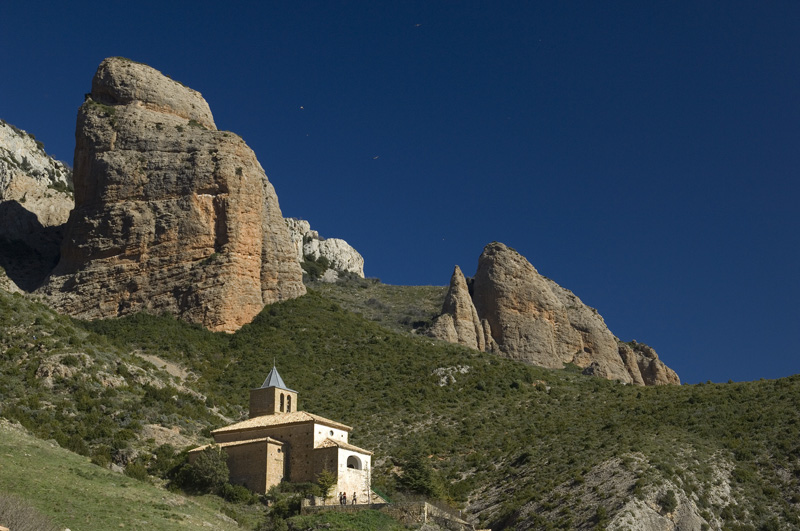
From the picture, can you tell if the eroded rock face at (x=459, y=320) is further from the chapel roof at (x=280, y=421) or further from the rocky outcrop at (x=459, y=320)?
the chapel roof at (x=280, y=421)

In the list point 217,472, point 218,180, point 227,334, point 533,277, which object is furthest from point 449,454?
point 533,277

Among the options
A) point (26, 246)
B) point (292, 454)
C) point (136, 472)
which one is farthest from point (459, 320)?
point (136, 472)

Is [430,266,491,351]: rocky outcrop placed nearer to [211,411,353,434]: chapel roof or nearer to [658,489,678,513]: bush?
[211,411,353,434]: chapel roof

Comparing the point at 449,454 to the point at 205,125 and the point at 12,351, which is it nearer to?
the point at 12,351

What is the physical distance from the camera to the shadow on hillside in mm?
59312

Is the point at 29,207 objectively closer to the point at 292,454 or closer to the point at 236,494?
the point at 292,454

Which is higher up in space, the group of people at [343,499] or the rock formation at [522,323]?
the rock formation at [522,323]

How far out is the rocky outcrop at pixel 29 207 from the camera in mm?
60938

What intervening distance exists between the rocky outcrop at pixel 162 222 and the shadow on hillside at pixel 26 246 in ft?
8.33

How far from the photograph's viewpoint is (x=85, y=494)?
27703 mm

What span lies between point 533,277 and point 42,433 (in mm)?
44262

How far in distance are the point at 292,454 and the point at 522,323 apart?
119ft

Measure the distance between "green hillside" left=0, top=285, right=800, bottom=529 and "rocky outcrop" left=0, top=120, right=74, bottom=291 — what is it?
32.0 ft

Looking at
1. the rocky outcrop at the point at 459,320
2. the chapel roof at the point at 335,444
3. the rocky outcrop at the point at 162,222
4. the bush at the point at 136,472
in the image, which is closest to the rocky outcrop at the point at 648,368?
the rocky outcrop at the point at 459,320
